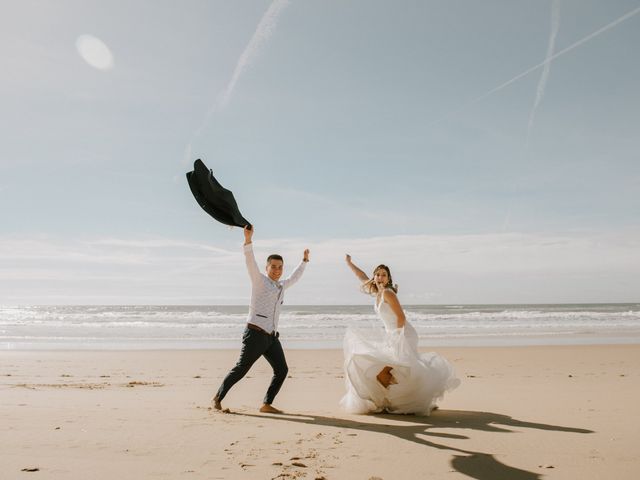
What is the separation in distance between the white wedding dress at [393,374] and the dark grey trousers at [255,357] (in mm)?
923

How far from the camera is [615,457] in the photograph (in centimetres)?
456

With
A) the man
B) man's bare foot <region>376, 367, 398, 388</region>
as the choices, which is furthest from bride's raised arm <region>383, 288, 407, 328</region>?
the man

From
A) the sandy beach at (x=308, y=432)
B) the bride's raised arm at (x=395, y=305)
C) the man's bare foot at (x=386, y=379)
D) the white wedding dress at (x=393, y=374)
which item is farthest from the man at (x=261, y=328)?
the bride's raised arm at (x=395, y=305)

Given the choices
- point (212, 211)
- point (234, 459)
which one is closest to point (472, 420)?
point (234, 459)

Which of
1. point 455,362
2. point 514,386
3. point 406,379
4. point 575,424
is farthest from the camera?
point 455,362

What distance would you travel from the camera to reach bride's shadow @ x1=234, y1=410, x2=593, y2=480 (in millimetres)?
4148

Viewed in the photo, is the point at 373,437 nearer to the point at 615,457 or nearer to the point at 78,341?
the point at 615,457

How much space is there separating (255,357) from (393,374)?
176cm

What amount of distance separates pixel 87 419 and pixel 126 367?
7252mm

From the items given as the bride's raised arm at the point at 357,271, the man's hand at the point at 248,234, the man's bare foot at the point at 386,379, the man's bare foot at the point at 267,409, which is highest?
the man's hand at the point at 248,234

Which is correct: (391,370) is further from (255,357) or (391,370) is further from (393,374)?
(255,357)

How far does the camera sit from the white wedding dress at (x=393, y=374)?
6379mm

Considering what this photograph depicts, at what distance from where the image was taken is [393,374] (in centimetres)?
641

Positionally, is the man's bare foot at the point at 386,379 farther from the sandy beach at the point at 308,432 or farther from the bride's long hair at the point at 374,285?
the bride's long hair at the point at 374,285
